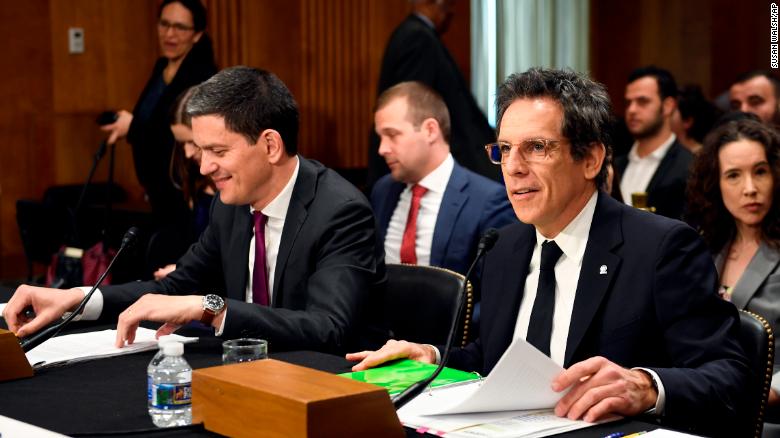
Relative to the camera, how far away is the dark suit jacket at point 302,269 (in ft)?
Answer: 8.36

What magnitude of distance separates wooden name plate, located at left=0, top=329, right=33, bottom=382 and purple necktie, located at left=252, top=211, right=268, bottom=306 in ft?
2.72

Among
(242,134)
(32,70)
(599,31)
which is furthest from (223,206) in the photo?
(599,31)

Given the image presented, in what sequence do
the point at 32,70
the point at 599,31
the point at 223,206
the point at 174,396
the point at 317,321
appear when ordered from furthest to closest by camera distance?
the point at 599,31 < the point at 32,70 < the point at 223,206 < the point at 317,321 < the point at 174,396

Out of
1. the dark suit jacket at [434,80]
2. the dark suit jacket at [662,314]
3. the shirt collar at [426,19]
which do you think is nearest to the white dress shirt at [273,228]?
the dark suit jacket at [662,314]

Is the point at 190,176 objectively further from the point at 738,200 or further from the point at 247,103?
the point at 738,200

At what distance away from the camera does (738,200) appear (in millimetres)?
3512

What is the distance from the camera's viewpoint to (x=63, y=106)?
22.1ft

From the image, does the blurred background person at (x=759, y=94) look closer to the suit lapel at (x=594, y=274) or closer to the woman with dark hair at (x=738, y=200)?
the woman with dark hair at (x=738, y=200)

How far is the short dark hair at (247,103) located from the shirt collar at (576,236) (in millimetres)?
975

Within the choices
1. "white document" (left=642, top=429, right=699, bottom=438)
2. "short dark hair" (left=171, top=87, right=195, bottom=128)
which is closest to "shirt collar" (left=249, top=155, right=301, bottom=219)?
"white document" (left=642, top=429, right=699, bottom=438)

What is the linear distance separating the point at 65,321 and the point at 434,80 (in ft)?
12.4

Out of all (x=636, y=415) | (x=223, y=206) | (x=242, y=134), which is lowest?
(x=636, y=415)

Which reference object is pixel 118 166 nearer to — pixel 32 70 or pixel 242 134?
pixel 32 70

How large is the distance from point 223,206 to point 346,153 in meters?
4.06
